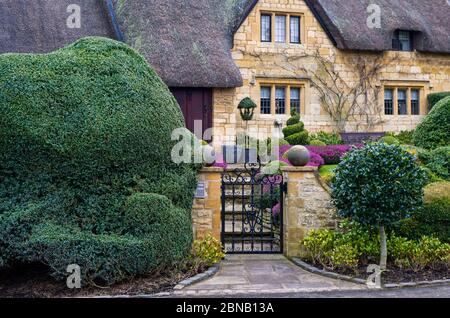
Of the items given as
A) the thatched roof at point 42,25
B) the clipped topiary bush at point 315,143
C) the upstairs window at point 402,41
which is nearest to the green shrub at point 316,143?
the clipped topiary bush at point 315,143

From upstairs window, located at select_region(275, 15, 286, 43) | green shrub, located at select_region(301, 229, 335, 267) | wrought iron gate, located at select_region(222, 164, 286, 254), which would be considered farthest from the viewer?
upstairs window, located at select_region(275, 15, 286, 43)

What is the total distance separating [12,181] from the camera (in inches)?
280

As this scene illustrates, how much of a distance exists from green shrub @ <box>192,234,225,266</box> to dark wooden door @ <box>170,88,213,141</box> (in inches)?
391

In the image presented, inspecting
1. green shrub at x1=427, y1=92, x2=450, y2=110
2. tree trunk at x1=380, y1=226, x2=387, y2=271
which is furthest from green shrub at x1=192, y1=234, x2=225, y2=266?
green shrub at x1=427, y1=92, x2=450, y2=110

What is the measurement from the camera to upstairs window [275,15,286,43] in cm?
1959

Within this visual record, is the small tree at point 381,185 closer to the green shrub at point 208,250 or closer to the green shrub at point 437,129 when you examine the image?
the green shrub at point 208,250

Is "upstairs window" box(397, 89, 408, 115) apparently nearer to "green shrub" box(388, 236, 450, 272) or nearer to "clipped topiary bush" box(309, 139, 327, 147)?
"clipped topiary bush" box(309, 139, 327, 147)

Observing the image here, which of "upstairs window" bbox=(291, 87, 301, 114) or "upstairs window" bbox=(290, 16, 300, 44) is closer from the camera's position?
"upstairs window" bbox=(290, 16, 300, 44)

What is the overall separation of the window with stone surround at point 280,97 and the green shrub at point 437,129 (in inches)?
255

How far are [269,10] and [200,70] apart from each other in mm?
4336

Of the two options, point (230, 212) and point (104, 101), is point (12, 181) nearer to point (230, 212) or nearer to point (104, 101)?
point (104, 101)

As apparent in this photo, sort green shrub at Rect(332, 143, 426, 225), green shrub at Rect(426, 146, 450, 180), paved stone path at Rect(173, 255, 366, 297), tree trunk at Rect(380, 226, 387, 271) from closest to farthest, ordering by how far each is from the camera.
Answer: paved stone path at Rect(173, 255, 366, 297)
green shrub at Rect(332, 143, 426, 225)
tree trunk at Rect(380, 226, 387, 271)
green shrub at Rect(426, 146, 450, 180)

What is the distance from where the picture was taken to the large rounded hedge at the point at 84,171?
267 inches

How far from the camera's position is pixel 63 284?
690cm
